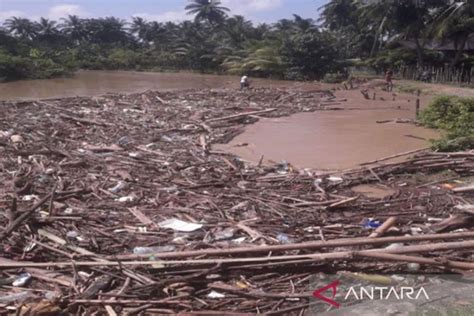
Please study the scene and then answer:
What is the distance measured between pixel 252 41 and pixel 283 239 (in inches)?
1727

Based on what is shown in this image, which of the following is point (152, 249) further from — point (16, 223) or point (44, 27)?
point (44, 27)

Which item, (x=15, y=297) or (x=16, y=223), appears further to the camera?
(x=16, y=223)

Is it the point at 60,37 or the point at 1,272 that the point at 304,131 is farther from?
the point at 60,37

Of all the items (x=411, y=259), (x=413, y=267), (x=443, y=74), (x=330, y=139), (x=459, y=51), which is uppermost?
(x=459, y=51)

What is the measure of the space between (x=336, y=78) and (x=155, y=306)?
34.2 meters

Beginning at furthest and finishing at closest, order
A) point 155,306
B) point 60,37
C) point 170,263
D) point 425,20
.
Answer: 1. point 60,37
2. point 425,20
3. point 170,263
4. point 155,306

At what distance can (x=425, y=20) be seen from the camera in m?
31.6

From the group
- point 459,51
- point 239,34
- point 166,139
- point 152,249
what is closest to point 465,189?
point 152,249

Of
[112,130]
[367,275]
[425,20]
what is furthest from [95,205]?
[425,20]

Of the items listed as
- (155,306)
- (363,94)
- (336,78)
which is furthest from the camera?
(336,78)

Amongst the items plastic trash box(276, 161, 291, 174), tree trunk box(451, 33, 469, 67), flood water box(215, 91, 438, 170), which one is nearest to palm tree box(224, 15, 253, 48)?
tree trunk box(451, 33, 469, 67)

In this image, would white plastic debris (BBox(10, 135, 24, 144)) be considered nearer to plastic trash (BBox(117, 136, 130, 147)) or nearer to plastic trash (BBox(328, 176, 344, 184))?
plastic trash (BBox(117, 136, 130, 147))

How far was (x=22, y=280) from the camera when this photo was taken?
4.36 metres

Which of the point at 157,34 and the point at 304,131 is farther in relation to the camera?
the point at 157,34
